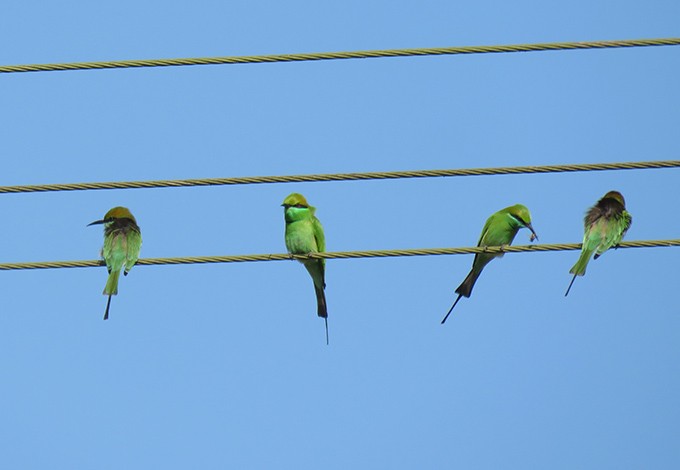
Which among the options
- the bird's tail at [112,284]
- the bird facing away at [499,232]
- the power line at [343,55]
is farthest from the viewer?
the bird facing away at [499,232]

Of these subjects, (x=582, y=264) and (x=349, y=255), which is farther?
(x=582, y=264)

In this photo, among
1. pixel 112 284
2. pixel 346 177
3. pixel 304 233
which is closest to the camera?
pixel 346 177

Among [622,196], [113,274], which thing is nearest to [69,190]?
[113,274]

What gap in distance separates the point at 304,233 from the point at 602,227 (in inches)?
66.8

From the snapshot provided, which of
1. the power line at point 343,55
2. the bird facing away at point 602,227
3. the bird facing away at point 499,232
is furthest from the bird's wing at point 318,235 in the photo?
the power line at point 343,55

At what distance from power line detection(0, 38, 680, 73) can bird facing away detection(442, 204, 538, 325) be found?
2.14 metres

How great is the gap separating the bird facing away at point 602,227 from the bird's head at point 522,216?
446 millimetres

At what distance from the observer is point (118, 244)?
7699 mm

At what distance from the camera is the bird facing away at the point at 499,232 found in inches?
324

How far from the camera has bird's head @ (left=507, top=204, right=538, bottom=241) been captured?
8281 mm

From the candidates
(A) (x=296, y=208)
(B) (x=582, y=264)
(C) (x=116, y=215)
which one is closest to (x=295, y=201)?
(A) (x=296, y=208)

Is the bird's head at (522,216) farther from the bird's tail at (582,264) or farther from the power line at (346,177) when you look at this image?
the power line at (346,177)

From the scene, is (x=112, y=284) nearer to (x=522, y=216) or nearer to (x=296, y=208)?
(x=296, y=208)

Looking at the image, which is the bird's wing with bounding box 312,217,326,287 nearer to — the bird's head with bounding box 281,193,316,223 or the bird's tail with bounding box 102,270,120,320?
the bird's head with bounding box 281,193,316,223
